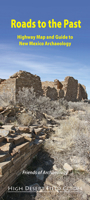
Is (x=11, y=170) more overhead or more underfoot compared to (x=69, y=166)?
more overhead

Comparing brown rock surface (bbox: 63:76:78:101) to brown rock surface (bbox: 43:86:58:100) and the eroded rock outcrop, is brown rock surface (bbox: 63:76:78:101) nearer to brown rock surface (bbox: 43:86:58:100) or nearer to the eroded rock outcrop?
brown rock surface (bbox: 43:86:58:100)

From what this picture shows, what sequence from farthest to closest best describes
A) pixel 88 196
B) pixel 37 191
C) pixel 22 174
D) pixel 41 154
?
pixel 41 154
pixel 22 174
pixel 37 191
pixel 88 196

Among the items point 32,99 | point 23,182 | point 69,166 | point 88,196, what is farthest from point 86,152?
point 32,99

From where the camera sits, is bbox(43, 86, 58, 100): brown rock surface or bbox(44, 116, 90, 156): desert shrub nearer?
bbox(44, 116, 90, 156): desert shrub

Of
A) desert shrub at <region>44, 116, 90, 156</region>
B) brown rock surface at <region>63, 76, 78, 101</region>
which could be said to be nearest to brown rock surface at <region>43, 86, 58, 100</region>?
brown rock surface at <region>63, 76, 78, 101</region>

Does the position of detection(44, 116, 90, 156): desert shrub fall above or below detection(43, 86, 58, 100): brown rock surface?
below

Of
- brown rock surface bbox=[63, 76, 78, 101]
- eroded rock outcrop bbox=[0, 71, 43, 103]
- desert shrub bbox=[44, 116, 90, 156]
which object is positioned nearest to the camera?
desert shrub bbox=[44, 116, 90, 156]

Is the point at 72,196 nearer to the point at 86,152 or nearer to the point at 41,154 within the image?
the point at 86,152

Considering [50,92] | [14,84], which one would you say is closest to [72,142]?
[14,84]

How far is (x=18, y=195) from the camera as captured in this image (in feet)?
8.08

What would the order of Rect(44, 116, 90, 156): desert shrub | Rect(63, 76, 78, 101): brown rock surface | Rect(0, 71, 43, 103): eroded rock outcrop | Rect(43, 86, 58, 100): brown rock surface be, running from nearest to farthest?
Rect(44, 116, 90, 156): desert shrub < Rect(0, 71, 43, 103): eroded rock outcrop < Rect(43, 86, 58, 100): brown rock surface < Rect(63, 76, 78, 101): brown rock surface

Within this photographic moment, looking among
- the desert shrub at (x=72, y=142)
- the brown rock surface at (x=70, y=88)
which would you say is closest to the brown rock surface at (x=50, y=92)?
the brown rock surface at (x=70, y=88)

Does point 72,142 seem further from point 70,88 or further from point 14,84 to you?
point 70,88

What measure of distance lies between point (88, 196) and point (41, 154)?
1707 millimetres
